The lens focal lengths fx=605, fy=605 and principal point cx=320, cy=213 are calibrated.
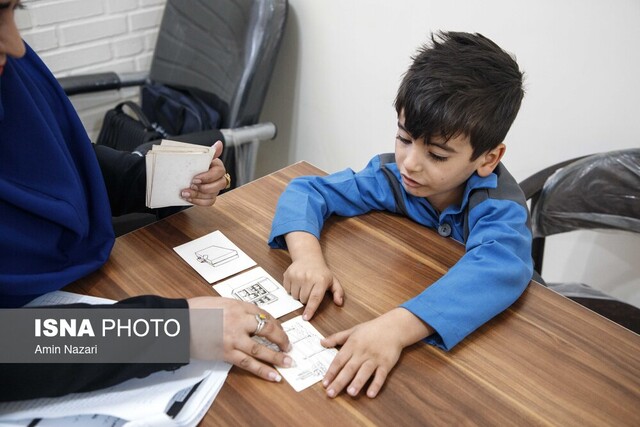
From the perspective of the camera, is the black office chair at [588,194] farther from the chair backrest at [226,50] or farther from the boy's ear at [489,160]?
the chair backrest at [226,50]

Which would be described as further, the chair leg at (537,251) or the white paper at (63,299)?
the chair leg at (537,251)

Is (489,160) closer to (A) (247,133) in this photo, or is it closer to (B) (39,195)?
(B) (39,195)

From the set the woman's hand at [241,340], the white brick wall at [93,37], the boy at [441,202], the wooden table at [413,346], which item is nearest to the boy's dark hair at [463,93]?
the boy at [441,202]

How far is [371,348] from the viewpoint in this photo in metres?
0.85

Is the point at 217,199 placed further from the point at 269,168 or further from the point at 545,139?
the point at 269,168

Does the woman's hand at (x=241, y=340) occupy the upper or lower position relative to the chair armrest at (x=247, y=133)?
upper

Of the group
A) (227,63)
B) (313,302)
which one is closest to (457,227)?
(313,302)

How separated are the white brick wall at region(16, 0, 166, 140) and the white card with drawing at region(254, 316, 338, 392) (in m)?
1.56


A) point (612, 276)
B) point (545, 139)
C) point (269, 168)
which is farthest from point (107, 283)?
point (269, 168)

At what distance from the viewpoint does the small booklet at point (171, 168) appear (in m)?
1.05

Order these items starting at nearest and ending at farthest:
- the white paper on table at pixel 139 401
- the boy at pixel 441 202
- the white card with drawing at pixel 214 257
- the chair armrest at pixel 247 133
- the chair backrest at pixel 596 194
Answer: the white paper on table at pixel 139 401
the boy at pixel 441 202
the white card with drawing at pixel 214 257
the chair backrest at pixel 596 194
the chair armrest at pixel 247 133

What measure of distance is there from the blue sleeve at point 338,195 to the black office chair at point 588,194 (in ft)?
1.48

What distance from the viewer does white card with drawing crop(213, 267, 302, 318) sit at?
954mm

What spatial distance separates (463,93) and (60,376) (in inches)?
30.0
